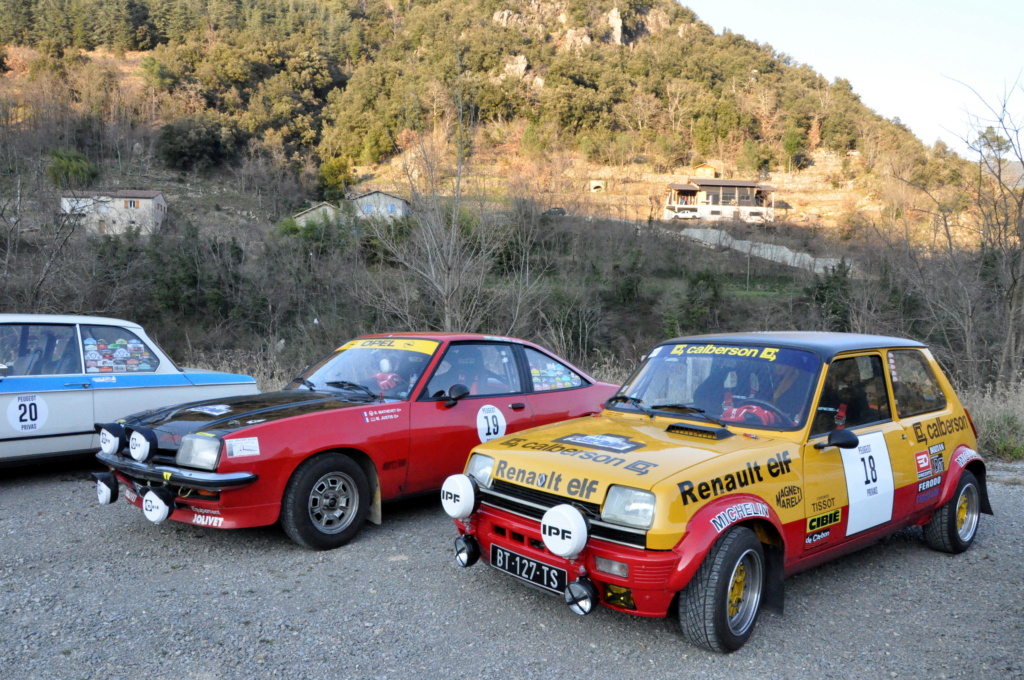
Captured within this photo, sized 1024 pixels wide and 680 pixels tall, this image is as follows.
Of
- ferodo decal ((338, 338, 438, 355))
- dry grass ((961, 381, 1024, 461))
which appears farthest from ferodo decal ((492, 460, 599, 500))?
dry grass ((961, 381, 1024, 461))

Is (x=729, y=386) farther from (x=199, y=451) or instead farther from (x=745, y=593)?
(x=199, y=451)

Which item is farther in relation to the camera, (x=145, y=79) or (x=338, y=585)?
(x=145, y=79)

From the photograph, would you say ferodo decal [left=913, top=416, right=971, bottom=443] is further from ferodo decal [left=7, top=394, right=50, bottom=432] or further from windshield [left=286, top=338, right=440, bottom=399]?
ferodo decal [left=7, top=394, right=50, bottom=432]

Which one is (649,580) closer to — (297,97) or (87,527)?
(87,527)

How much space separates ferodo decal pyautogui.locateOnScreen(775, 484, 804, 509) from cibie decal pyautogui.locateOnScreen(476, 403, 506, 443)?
A: 2.75 meters

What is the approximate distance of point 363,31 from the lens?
370ft

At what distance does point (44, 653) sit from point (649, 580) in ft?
9.69

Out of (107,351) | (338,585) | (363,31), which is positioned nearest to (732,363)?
(338,585)

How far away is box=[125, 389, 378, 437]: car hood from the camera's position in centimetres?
494

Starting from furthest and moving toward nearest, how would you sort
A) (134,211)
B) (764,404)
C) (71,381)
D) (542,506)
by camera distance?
(134,211) → (71,381) → (764,404) → (542,506)

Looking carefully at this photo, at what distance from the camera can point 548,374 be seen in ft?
22.4

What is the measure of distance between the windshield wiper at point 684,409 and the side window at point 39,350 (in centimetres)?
552

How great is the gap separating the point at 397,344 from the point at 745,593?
12.0 ft

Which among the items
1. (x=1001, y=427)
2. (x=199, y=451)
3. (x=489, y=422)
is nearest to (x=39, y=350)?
(x=199, y=451)
